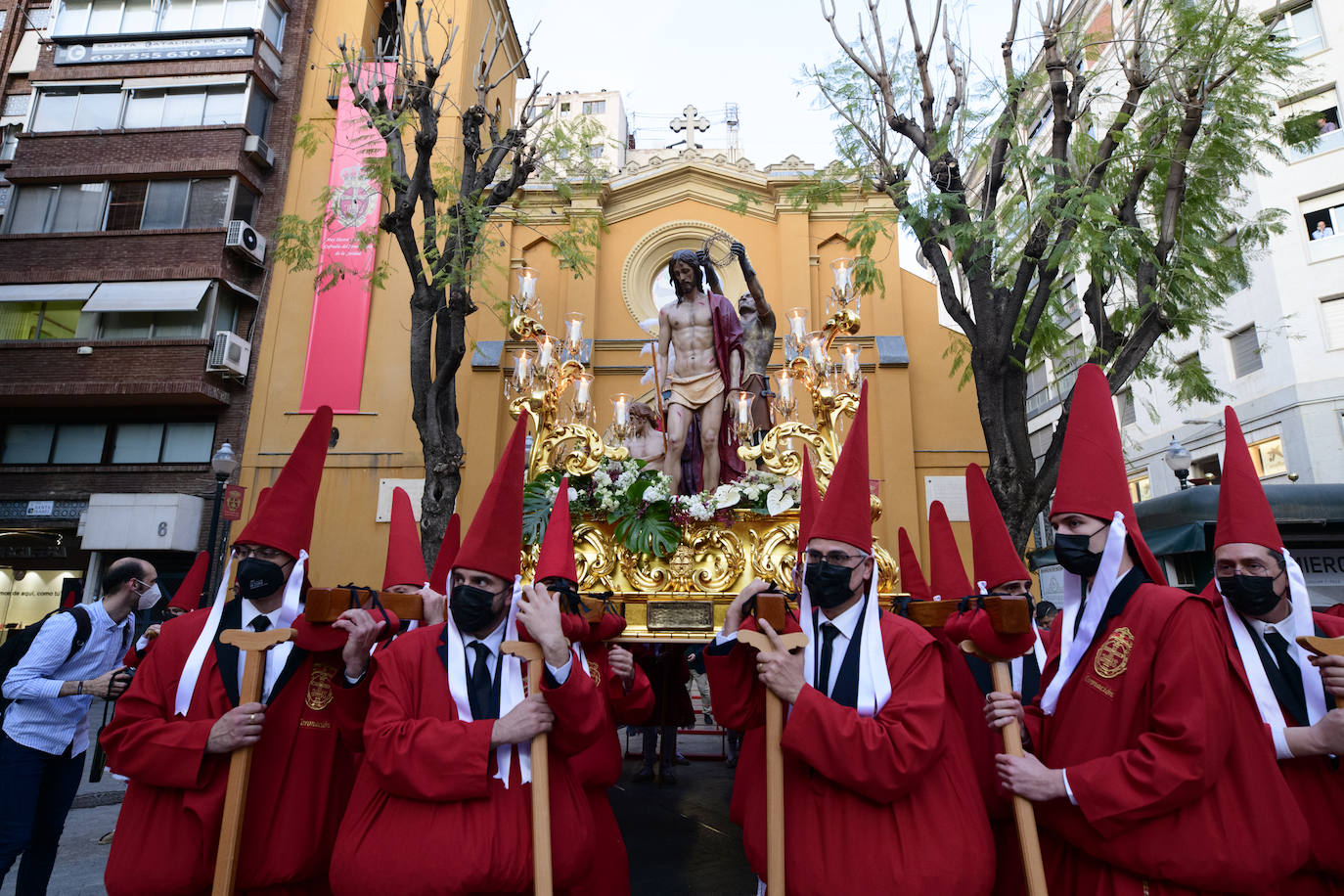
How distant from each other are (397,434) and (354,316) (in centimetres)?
301

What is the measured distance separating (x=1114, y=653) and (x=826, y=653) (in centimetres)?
98

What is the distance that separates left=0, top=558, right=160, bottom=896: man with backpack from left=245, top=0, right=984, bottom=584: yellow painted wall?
36.3ft

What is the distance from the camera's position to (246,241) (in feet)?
56.9

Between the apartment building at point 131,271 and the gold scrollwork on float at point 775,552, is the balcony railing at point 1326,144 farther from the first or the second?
the apartment building at point 131,271

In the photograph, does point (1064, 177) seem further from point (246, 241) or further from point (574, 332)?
point (246, 241)

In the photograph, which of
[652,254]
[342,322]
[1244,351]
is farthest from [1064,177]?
[342,322]

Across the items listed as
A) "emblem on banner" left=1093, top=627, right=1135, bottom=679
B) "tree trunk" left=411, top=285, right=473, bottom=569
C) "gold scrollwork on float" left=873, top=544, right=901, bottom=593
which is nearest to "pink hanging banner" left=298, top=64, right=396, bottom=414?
"tree trunk" left=411, top=285, right=473, bottom=569

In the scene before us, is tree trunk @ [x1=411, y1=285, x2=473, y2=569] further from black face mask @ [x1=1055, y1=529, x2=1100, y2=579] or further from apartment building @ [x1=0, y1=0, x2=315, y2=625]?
apartment building @ [x1=0, y1=0, x2=315, y2=625]

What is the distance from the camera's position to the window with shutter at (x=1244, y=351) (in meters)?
16.6

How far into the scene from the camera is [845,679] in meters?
2.71

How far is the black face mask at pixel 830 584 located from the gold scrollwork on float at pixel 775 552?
2872 mm

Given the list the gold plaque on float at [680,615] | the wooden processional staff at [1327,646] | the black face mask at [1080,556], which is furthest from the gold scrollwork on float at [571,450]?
the wooden processional staff at [1327,646]

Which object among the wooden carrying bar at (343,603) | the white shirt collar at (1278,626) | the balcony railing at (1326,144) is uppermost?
the balcony railing at (1326,144)

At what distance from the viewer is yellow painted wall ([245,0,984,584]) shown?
621 inches
